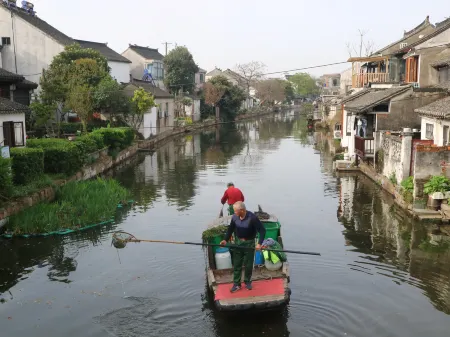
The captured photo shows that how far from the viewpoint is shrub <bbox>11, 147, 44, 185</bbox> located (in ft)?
61.2

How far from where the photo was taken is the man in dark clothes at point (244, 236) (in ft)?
31.3

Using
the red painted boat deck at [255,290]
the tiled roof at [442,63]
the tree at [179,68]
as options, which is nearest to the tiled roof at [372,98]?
the tiled roof at [442,63]

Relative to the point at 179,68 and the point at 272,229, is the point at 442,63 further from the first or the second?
the point at 179,68

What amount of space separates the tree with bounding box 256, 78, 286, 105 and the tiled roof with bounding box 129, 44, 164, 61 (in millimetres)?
33962

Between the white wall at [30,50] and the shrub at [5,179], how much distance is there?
96.8ft

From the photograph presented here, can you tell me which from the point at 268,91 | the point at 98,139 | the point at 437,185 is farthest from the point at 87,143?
the point at 268,91

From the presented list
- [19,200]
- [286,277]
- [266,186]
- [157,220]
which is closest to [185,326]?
[286,277]

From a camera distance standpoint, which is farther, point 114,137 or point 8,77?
point 114,137

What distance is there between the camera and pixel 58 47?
43625mm

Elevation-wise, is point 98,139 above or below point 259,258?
above

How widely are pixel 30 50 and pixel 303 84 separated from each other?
109739 mm

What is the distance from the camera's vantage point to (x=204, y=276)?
1242 cm

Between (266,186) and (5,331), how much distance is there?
639 inches

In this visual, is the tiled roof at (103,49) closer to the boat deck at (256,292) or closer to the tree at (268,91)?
the boat deck at (256,292)
